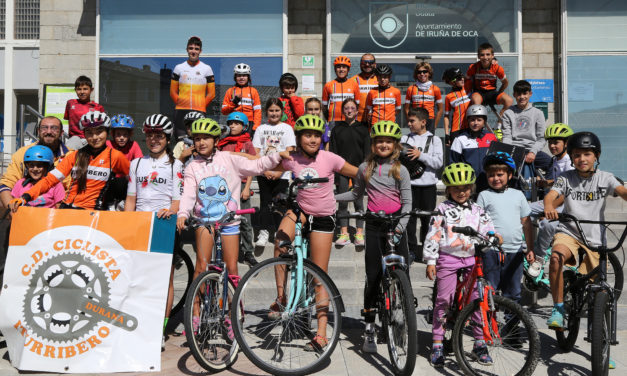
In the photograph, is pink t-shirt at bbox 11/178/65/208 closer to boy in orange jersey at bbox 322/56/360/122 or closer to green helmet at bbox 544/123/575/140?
boy in orange jersey at bbox 322/56/360/122

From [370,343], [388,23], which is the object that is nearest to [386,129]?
[370,343]

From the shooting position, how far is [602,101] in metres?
11.4

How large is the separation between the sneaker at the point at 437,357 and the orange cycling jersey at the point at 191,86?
18.1ft

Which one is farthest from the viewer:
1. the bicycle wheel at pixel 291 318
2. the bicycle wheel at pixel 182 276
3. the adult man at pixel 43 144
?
the bicycle wheel at pixel 182 276

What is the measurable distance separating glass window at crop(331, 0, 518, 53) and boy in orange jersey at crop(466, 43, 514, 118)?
2580 mm

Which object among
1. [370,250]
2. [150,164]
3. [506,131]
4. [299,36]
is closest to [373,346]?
[370,250]

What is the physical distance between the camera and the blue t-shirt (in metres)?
5.29

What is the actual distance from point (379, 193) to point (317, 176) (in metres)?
0.58

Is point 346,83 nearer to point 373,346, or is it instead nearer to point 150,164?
point 150,164

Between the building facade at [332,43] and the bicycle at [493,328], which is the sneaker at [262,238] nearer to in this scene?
the bicycle at [493,328]

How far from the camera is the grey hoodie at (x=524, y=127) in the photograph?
8.22 m

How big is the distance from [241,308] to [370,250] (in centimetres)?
135

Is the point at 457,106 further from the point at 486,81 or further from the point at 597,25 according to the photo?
the point at 597,25

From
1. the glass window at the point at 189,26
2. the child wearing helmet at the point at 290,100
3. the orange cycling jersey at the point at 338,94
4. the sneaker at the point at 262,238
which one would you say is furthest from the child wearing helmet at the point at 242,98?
the glass window at the point at 189,26
